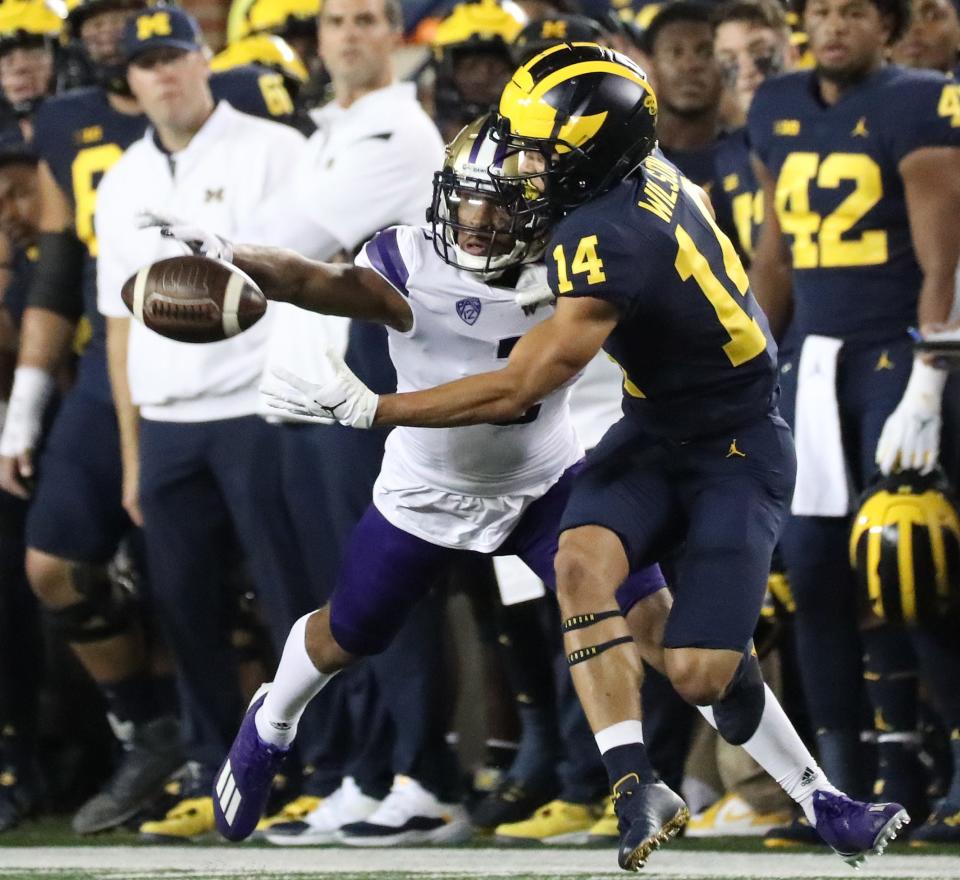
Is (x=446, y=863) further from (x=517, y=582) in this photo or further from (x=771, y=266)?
(x=771, y=266)

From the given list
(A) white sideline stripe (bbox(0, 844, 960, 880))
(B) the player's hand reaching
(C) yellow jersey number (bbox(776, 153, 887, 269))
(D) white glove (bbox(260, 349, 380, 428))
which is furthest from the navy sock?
(B) the player's hand reaching

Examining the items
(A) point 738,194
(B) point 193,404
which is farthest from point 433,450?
(A) point 738,194

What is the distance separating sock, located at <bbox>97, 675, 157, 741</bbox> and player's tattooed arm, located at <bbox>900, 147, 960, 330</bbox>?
2.29m

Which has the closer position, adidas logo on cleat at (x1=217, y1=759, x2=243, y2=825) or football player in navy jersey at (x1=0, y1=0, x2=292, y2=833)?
adidas logo on cleat at (x1=217, y1=759, x2=243, y2=825)

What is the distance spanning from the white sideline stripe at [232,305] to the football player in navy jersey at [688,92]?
1862 millimetres

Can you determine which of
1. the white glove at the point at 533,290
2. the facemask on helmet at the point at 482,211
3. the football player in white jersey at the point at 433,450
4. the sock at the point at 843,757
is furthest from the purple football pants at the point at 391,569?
the sock at the point at 843,757

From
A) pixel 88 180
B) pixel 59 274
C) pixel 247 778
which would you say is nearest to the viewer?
pixel 247 778

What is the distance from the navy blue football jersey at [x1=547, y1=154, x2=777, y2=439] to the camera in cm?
399

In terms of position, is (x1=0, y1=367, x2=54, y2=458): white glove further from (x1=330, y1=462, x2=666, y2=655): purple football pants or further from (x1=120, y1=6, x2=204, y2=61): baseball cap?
(x1=330, y1=462, x2=666, y2=655): purple football pants

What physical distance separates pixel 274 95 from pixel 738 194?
1.30 m

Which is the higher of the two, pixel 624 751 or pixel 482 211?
pixel 482 211

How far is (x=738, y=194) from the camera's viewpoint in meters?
5.51

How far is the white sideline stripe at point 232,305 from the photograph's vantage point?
4078 mm

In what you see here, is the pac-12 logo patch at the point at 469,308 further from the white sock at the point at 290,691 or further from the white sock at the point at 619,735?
the white sock at the point at 619,735
